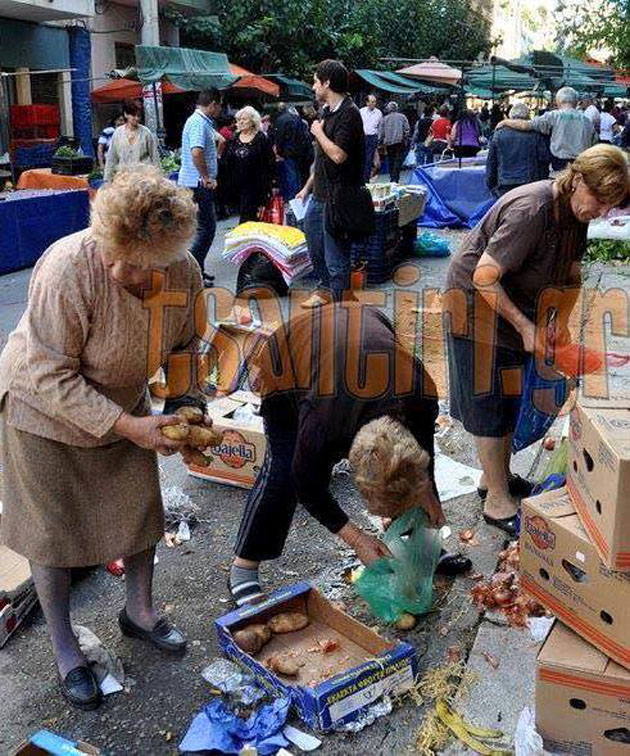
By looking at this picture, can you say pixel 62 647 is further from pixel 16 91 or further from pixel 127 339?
pixel 16 91

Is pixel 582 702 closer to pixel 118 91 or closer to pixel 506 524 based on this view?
pixel 506 524

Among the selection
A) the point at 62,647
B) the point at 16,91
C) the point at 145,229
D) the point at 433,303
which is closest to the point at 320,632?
the point at 62,647

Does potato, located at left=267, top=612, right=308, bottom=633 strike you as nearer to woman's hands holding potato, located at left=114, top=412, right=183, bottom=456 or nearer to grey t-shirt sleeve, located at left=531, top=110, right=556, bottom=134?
A: woman's hands holding potato, located at left=114, top=412, right=183, bottom=456

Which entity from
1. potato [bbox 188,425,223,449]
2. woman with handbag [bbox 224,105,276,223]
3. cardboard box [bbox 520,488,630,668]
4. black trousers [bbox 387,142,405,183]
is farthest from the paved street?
black trousers [bbox 387,142,405,183]

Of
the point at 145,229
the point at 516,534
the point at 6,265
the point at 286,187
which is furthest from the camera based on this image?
the point at 286,187

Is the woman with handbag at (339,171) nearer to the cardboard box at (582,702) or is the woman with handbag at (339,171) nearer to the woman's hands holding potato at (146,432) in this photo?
the woman's hands holding potato at (146,432)

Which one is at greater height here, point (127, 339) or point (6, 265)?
point (127, 339)

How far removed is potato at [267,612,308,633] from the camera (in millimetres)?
3002

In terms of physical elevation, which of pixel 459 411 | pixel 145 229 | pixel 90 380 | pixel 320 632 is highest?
pixel 145 229

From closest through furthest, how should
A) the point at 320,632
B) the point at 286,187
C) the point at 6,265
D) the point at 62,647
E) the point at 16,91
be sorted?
the point at 62,647
the point at 320,632
the point at 6,265
the point at 286,187
the point at 16,91

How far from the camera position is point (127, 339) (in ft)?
8.23

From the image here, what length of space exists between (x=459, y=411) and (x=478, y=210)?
724 cm

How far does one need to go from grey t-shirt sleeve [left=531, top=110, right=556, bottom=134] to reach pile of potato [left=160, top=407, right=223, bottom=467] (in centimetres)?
731

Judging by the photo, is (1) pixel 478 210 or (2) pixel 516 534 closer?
(2) pixel 516 534
